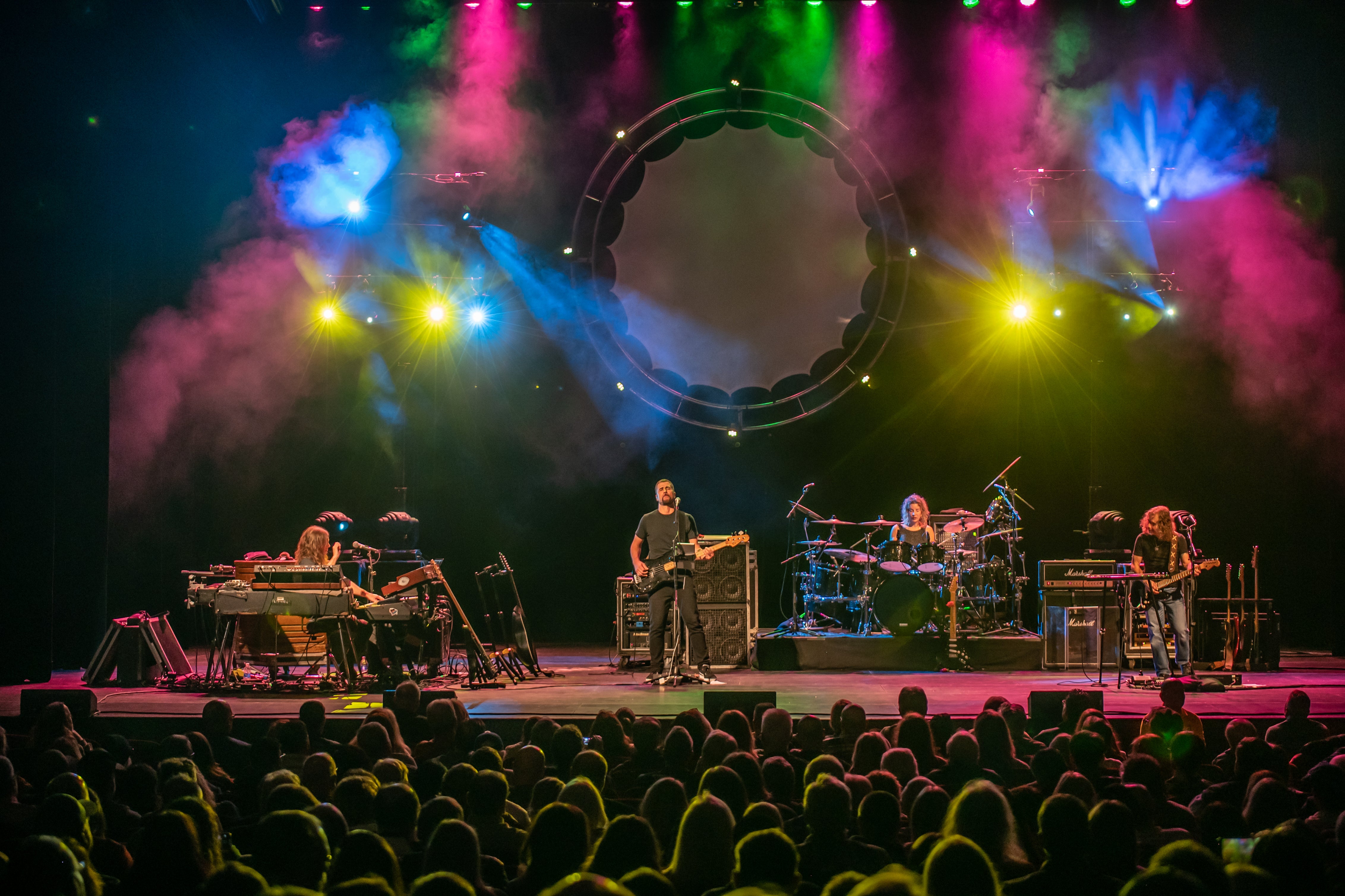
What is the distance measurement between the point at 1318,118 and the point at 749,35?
664 cm

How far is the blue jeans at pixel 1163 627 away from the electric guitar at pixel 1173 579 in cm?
10

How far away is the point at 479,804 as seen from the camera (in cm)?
333

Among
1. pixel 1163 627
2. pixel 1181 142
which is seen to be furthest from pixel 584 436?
pixel 1181 142

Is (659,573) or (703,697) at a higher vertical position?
(659,573)

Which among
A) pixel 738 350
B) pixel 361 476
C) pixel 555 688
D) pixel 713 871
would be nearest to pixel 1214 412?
pixel 738 350

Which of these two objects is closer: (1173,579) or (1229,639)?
(1173,579)

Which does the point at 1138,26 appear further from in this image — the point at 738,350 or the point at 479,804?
the point at 479,804

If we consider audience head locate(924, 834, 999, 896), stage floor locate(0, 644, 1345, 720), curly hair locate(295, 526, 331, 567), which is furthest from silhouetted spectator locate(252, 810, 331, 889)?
curly hair locate(295, 526, 331, 567)

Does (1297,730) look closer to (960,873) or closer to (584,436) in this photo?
(960,873)

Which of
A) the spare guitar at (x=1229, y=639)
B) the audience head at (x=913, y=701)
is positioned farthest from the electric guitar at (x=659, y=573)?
the spare guitar at (x=1229, y=639)

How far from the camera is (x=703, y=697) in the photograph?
26.0 ft

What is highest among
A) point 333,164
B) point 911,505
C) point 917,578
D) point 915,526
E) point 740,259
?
point 333,164

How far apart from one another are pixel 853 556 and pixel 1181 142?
6.18 m

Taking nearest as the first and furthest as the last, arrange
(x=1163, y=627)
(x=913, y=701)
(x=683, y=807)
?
(x=683, y=807)
(x=913, y=701)
(x=1163, y=627)
